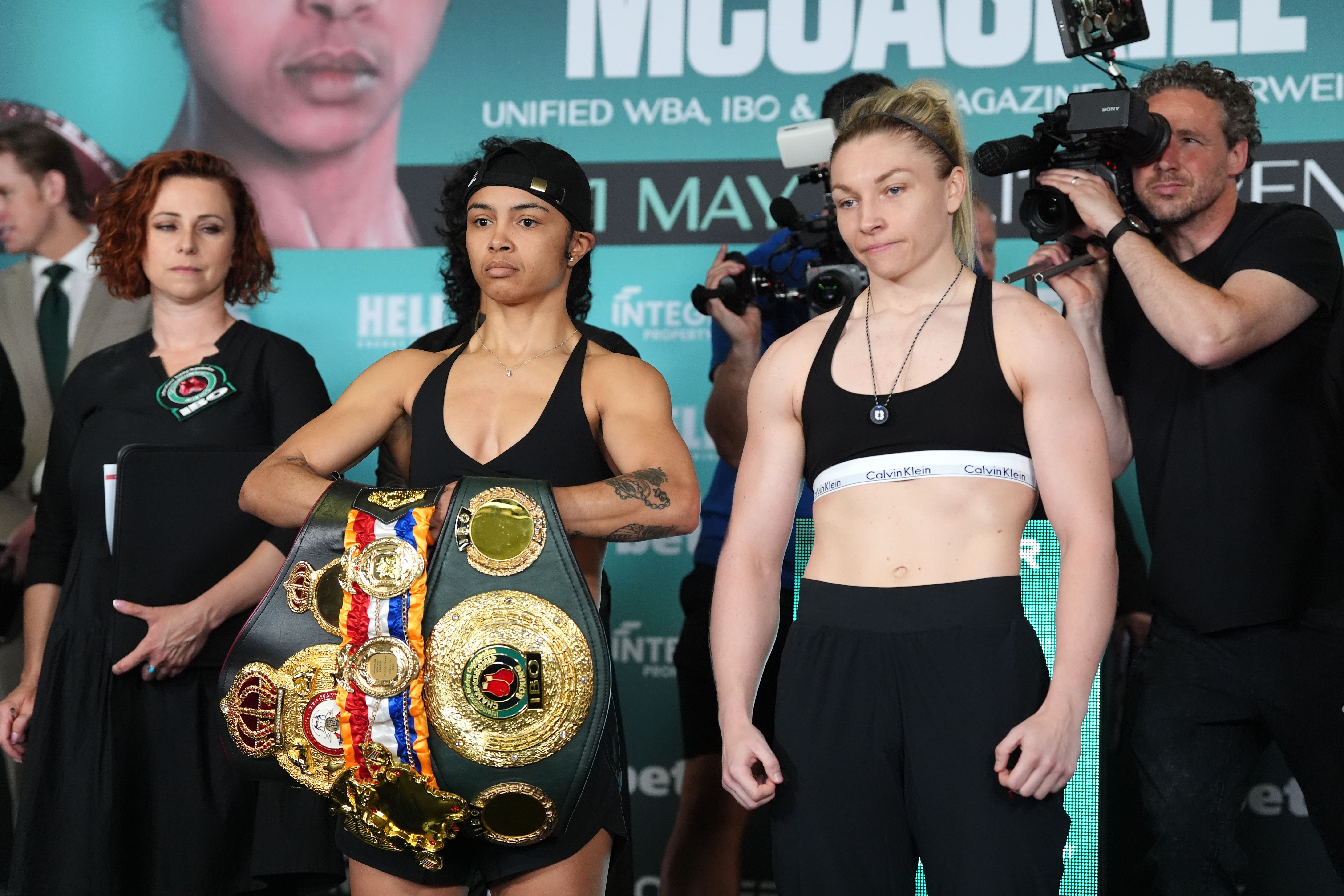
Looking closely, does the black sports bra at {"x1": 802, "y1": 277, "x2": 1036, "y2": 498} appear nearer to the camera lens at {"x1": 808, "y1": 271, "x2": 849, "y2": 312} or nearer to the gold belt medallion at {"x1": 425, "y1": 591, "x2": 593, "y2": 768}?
the gold belt medallion at {"x1": 425, "y1": 591, "x2": 593, "y2": 768}

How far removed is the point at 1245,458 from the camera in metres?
2.58

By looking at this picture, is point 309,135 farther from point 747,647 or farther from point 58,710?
point 747,647

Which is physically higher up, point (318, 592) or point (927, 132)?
point (927, 132)

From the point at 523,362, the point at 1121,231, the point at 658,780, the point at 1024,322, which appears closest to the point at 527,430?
the point at 523,362

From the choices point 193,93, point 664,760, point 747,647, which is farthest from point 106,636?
point 193,93

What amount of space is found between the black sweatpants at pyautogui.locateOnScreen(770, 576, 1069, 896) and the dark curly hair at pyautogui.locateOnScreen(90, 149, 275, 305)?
1926 mm

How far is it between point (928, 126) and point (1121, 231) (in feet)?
2.28

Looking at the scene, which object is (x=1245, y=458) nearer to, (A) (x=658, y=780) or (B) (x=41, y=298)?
(A) (x=658, y=780)

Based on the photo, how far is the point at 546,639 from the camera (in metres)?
2.00

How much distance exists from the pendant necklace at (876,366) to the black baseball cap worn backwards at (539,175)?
62 centimetres

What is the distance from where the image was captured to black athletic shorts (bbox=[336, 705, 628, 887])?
2.12 metres

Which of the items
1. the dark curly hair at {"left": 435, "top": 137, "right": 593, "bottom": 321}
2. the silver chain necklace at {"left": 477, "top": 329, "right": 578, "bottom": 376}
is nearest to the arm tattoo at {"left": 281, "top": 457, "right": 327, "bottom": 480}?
the silver chain necklace at {"left": 477, "top": 329, "right": 578, "bottom": 376}

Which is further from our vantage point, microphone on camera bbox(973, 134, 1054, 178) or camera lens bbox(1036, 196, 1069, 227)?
camera lens bbox(1036, 196, 1069, 227)

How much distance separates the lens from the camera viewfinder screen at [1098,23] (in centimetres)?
267
